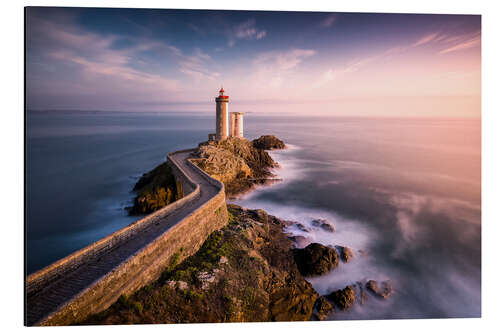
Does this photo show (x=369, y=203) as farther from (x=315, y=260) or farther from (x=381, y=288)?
(x=315, y=260)

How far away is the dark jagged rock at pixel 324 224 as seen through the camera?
8430 mm

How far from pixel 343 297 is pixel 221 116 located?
12.0 meters

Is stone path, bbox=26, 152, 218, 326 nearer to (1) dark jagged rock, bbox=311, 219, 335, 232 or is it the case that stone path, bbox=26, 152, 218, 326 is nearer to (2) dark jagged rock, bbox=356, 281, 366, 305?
(2) dark jagged rock, bbox=356, 281, 366, 305

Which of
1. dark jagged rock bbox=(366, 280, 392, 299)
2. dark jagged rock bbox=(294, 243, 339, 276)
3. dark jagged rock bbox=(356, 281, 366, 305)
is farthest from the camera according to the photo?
dark jagged rock bbox=(294, 243, 339, 276)

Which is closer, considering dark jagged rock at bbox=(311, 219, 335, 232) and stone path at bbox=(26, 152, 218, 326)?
stone path at bbox=(26, 152, 218, 326)

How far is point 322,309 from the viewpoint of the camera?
202 inches

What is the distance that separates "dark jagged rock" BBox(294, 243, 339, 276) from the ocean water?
0.61 ft

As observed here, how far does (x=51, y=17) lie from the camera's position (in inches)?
163

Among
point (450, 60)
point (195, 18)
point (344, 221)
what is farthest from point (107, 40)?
point (344, 221)

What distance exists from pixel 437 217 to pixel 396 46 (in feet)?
15.9

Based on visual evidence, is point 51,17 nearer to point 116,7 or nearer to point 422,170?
point 116,7

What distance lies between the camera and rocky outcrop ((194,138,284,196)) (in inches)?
495

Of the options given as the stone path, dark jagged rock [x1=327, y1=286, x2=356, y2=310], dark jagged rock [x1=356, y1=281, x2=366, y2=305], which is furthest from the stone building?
dark jagged rock [x1=327, y1=286, x2=356, y2=310]

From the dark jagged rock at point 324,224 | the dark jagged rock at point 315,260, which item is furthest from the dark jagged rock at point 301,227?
the dark jagged rock at point 315,260
